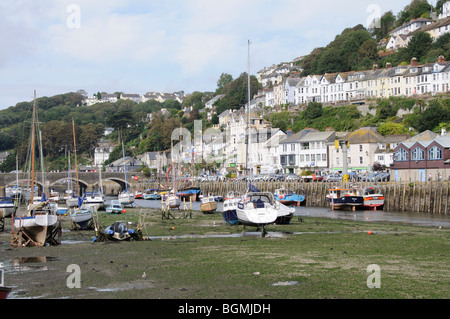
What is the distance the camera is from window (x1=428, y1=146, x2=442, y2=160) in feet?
231

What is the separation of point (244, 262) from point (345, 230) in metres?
16.5

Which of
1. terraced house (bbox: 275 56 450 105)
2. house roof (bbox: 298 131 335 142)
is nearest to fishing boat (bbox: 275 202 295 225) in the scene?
house roof (bbox: 298 131 335 142)

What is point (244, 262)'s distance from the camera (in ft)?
75.3

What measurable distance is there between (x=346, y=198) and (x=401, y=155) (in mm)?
15211

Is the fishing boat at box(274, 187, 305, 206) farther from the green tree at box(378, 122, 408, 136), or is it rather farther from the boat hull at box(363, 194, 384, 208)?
the green tree at box(378, 122, 408, 136)

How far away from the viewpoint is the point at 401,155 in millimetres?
75750

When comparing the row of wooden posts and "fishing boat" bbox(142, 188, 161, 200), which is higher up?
the row of wooden posts

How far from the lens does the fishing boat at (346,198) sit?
6481cm

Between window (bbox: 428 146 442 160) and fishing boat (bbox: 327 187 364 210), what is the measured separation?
11.3 m

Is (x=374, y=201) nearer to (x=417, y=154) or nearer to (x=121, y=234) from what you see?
(x=417, y=154)

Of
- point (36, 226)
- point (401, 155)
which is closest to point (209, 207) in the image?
point (36, 226)

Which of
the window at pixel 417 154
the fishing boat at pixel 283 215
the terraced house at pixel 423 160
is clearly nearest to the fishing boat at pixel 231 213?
the fishing boat at pixel 283 215

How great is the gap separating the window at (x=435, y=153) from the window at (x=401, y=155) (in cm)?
385
